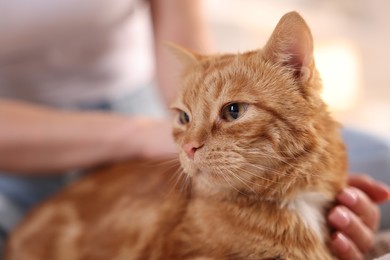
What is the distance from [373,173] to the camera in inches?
47.2

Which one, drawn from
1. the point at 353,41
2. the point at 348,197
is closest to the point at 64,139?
the point at 348,197

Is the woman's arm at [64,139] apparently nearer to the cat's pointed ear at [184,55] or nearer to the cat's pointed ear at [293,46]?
the cat's pointed ear at [184,55]

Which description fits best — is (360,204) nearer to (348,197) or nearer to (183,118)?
(348,197)

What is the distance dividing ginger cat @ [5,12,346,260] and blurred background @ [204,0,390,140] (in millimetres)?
1520

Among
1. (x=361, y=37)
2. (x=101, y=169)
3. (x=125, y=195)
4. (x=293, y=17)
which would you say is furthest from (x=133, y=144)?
(x=361, y=37)

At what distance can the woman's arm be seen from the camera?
4.00 feet

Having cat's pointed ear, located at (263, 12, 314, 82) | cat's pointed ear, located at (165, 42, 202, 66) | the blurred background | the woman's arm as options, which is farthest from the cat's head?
the blurred background

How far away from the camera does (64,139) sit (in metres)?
1.25

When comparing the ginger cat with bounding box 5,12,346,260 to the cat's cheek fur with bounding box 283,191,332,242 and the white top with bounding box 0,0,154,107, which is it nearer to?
the cat's cheek fur with bounding box 283,191,332,242

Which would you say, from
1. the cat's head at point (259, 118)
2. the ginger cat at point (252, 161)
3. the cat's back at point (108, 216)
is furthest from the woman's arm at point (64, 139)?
the cat's head at point (259, 118)

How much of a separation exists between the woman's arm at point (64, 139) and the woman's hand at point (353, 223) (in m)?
0.49

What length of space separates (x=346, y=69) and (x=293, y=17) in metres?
1.74

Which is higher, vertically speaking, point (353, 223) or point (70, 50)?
point (70, 50)

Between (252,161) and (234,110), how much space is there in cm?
8
